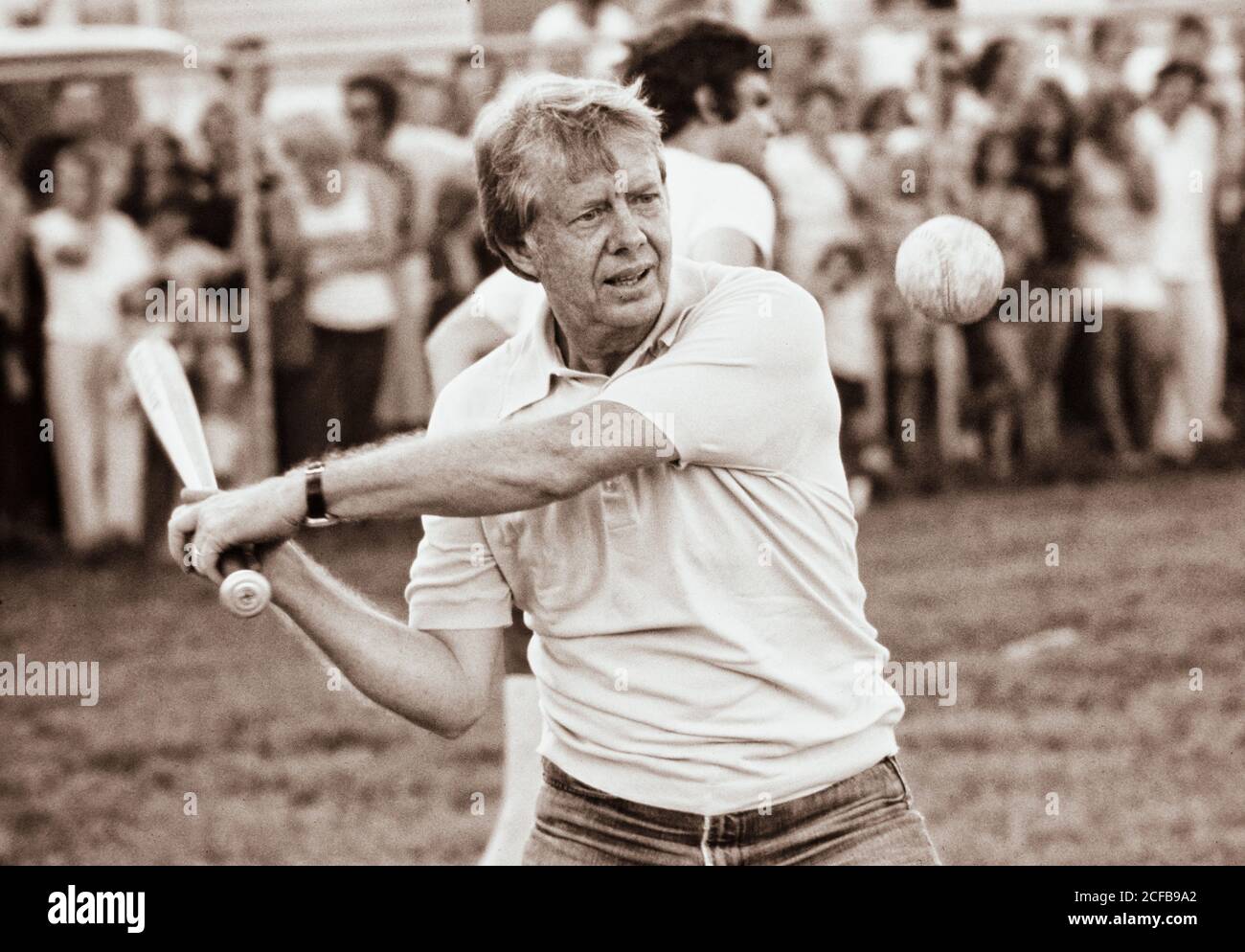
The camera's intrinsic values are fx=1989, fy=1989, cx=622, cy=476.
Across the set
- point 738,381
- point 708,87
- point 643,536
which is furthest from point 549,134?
point 708,87

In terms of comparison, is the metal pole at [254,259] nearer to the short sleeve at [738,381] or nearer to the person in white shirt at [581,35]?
the person in white shirt at [581,35]

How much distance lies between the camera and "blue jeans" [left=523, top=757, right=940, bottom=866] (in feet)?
10.6

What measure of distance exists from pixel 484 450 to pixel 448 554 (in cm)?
36

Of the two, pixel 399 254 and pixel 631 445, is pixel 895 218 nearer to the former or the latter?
pixel 399 254

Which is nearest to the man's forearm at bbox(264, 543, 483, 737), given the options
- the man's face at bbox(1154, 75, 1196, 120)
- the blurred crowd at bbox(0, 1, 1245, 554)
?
the blurred crowd at bbox(0, 1, 1245, 554)

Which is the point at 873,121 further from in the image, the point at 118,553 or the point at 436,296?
the point at 118,553

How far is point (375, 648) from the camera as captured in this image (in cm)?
336

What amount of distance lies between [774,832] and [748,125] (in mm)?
2387

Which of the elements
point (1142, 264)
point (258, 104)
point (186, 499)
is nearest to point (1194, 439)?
point (1142, 264)

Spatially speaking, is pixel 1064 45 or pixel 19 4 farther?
A: pixel 19 4

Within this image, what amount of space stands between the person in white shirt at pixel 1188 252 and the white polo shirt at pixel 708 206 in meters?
6.08

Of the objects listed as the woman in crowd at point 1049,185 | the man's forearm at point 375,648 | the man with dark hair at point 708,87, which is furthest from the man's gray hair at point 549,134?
the woman in crowd at point 1049,185

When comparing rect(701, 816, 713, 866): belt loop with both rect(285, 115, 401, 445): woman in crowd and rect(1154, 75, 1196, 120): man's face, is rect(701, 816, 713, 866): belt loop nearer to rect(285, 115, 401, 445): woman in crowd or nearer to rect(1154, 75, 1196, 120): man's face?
rect(285, 115, 401, 445): woman in crowd

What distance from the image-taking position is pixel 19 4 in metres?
12.3
